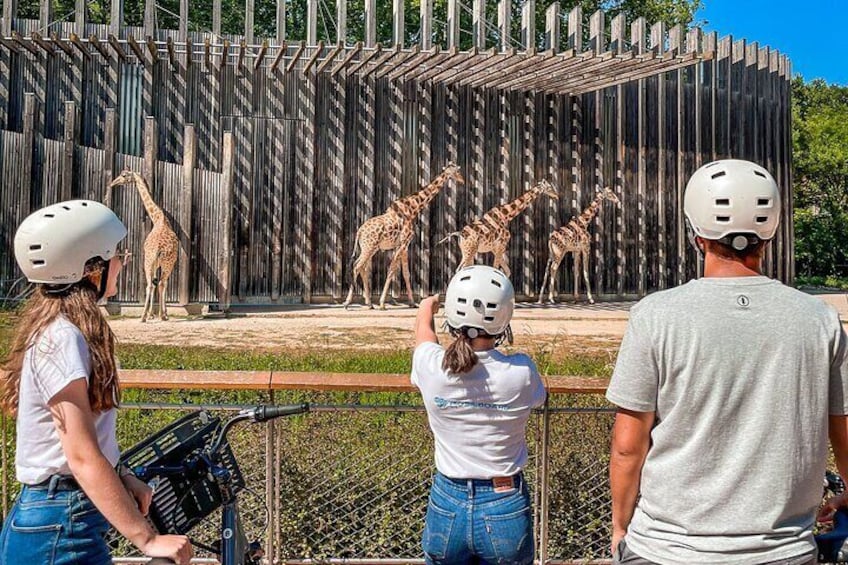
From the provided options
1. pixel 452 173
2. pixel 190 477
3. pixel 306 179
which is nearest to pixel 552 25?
pixel 452 173

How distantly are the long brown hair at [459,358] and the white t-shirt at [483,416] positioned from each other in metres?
0.03

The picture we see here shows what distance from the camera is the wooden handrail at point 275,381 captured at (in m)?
3.30

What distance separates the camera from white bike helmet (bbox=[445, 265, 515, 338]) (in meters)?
2.65

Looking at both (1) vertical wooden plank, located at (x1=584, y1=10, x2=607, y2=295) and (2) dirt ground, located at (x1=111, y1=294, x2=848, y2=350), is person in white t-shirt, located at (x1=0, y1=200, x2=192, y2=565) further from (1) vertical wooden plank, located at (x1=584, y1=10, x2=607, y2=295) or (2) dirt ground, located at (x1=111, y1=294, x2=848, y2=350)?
(1) vertical wooden plank, located at (x1=584, y1=10, x2=607, y2=295)

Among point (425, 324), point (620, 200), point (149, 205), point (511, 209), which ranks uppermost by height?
point (620, 200)

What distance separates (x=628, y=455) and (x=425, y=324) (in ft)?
3.89

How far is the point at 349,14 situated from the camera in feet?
97.1

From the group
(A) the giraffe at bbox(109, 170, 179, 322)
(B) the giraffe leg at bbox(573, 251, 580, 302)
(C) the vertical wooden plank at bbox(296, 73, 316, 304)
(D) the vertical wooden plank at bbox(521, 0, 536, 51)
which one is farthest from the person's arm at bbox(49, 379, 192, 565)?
(D) the vertical wooden plank at bbox(521, 0, 536, 51)

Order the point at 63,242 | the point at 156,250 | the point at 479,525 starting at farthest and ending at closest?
the point at 156,250 → the point at 479,525 → the point at 63,242

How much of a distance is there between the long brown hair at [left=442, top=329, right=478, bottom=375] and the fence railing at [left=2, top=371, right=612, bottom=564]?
2.89 feet

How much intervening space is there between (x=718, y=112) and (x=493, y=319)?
2090cm

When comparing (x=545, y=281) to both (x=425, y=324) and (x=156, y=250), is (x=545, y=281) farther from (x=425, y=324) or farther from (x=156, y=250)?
(x=425, y=324)

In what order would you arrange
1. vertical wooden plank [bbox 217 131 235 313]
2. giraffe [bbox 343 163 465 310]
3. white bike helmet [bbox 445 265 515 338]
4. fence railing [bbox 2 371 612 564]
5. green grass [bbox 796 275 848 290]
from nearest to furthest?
white bike helmet [bbox 445 265 515 338]
fence railing [bbox 2 371 612 564]
vertical wooden plank [bbox 217 131 235 313]
giraffe [bbox 343 163 465 310]
green grass [bbox 796 275 848 290]

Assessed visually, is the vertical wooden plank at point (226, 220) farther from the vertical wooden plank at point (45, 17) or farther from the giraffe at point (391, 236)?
the vertical wooden plank at point (45, 17)
